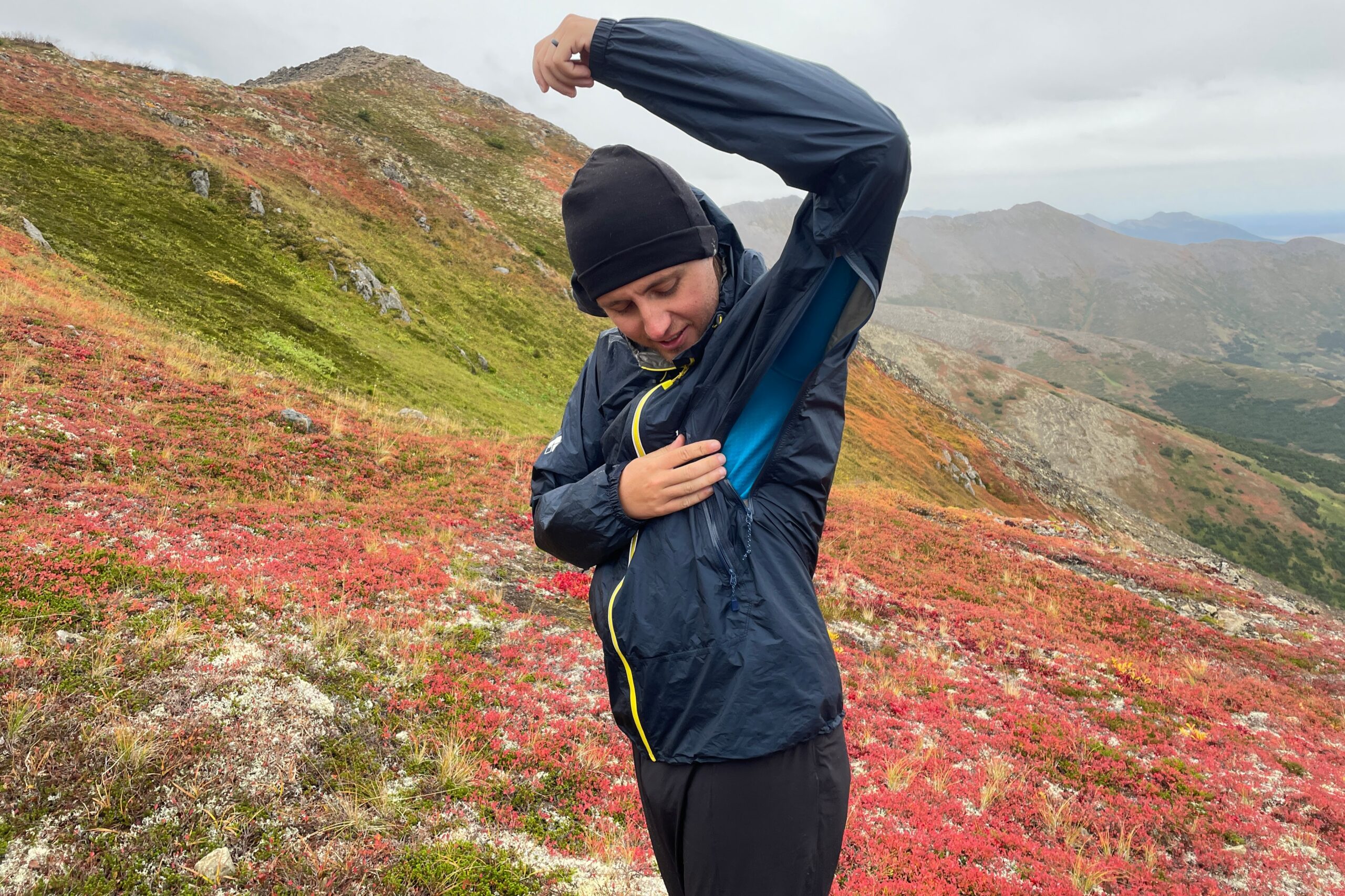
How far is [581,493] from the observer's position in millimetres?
2141

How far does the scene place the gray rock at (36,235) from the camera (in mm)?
20594

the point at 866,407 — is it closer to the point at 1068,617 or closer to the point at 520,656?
the point at 1068,617

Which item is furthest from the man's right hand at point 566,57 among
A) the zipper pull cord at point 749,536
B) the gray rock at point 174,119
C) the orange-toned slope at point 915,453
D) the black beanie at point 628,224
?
the gray rock at point 174,119

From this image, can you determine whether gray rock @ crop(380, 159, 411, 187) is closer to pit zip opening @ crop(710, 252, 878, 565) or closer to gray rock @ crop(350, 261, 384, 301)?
gray rock @ crop(350, 261, 384, 301)

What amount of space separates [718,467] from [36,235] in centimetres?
2880

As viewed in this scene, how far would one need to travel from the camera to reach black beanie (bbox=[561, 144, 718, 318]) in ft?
6.65

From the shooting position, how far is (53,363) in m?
12.9

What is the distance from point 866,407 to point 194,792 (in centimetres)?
5561

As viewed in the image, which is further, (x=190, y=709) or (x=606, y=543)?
(x=190, y=709)

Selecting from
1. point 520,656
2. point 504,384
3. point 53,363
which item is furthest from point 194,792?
point 504,384

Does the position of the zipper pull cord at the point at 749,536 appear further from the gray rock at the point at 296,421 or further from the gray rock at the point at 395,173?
the gray rock at the point at 395,173

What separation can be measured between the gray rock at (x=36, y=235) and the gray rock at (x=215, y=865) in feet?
82.4

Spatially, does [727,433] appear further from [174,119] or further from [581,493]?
[174,119]

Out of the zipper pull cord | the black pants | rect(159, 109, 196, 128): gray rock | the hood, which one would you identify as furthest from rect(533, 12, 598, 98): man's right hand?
rect(159, 109, 196, 128): gray rock
